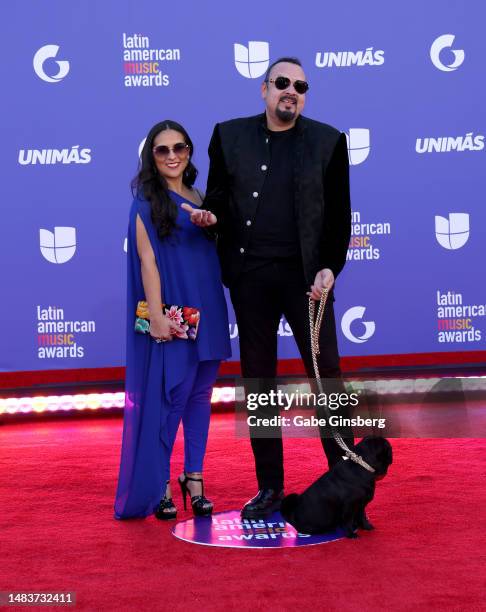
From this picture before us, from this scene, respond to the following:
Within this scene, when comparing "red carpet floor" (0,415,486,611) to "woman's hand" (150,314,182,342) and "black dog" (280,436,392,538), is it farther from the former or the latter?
"woman's hand" (150,314,182,342)

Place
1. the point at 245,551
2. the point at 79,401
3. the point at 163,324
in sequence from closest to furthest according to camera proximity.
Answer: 1. the point at 245,551
2. the point at 163,324
3. the point at 79,401

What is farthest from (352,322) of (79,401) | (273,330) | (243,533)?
(243,533)

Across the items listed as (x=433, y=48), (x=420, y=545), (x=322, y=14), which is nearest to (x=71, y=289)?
(x=322, y=14)

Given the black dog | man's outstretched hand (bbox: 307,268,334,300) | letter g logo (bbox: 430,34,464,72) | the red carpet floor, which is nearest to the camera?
A: the red carpet floor

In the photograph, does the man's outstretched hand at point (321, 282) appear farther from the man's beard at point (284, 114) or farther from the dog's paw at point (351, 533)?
the dog's paw at point (351, 533)

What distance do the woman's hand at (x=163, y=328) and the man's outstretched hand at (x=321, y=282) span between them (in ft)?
1.72

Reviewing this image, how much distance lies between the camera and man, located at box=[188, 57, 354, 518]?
3141 millimetres

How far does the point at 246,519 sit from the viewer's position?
10.6 feet

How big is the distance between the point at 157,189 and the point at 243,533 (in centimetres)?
126

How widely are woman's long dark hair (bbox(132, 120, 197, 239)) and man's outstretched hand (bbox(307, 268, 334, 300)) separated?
57 centimetres

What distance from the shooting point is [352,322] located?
564 centimetres

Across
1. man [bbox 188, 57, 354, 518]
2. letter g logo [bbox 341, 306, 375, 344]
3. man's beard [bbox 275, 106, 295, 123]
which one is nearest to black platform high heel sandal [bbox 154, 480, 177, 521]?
man [bbox 188, 57, 354, 518]

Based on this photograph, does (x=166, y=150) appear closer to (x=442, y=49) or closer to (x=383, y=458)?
(x=383, y=458)

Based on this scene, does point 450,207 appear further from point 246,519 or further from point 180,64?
point 246,519
